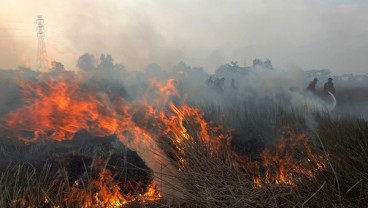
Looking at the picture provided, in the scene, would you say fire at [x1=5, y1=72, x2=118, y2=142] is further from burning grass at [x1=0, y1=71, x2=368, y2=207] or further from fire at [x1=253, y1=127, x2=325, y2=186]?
fire at [x1=253, y1=127, x2=325, y2=186]

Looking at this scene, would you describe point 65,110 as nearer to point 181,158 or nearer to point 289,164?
point 181,158

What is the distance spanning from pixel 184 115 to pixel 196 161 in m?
1.62

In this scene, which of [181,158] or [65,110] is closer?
[181,158]

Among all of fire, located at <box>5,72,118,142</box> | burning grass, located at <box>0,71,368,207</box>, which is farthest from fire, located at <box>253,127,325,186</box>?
fire, located at <box>5,72,118,142</box>

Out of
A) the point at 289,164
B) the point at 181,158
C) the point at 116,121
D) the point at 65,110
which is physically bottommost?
the point at 289,164

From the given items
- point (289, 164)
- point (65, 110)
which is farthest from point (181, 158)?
point (65, 110)

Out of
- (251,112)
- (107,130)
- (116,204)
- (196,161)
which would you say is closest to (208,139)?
(196,161)

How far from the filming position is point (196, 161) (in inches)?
209

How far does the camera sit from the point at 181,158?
5.67 m

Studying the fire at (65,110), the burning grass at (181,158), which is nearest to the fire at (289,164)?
the burning grass at (181,158)

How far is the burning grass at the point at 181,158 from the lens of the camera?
14.9 feet

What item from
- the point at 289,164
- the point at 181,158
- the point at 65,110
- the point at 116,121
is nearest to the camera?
the point at 181,158

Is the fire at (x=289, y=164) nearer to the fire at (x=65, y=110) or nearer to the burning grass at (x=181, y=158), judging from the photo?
the burning grass at (x=181, y=158)

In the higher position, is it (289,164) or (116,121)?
(116,121)
